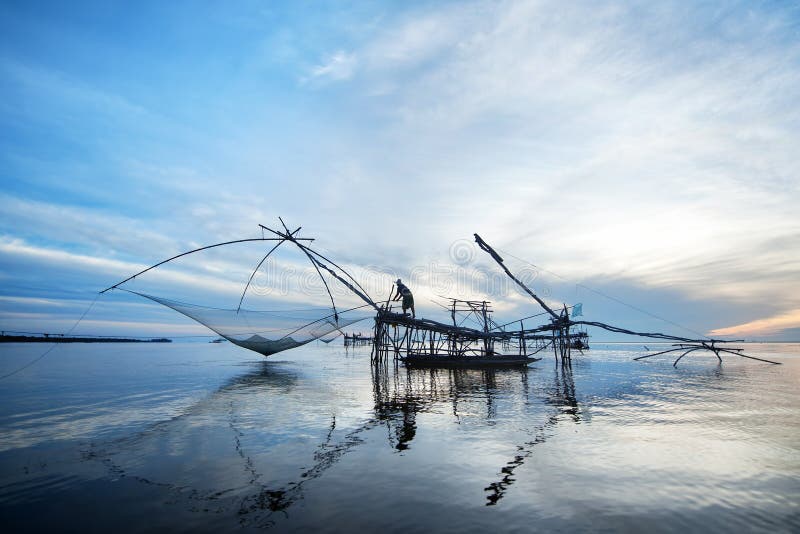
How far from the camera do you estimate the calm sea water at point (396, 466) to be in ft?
14.2

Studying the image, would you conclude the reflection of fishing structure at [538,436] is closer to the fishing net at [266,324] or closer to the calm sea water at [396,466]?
the calm sea water at [396,466]

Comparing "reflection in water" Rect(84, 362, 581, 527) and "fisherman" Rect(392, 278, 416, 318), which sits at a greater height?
"fisherman" Rect(392, 278, 416, 318)

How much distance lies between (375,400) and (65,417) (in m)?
8.22

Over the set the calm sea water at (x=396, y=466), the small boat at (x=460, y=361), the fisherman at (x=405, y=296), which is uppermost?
the fisherman at (x=405, y=296)

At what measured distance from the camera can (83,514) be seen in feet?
14.4

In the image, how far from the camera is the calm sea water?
4.33m

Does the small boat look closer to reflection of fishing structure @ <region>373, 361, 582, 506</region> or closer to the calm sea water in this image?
reflection of fishing structure @ <region>373, 361, 582, 506</region>

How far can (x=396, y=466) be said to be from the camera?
6121 mm

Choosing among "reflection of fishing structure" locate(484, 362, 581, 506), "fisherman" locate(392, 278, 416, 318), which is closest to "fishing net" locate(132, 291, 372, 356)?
"fisherman" locate(392, 278, 416, 318)

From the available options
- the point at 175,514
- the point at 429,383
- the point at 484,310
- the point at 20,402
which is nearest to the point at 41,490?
the point at 175,514

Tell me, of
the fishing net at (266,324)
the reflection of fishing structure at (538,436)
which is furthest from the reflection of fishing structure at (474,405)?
the fishing net at (266,324)

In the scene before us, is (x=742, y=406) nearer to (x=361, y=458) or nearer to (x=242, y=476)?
(x=361, y=458)

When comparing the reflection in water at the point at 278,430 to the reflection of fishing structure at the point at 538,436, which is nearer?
the reflection in water at the point at 278,430

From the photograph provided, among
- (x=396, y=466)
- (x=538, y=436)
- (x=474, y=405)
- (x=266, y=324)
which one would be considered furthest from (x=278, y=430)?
(x=266, y=324)
